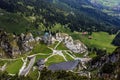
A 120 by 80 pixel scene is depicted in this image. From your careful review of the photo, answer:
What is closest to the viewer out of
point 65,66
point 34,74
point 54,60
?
point 34,74

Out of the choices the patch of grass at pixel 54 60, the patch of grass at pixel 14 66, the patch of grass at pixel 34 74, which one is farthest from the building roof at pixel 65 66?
the patch of grass at pixel 14 66

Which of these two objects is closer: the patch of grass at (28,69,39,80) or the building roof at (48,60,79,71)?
the patch of grass at (28,69,39,80)

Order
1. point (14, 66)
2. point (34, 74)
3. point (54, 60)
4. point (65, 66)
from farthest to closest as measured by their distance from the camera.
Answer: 1. point (14, 66)
2. point (54, 60)
3. point (65, 66)
4. point (34, 74)

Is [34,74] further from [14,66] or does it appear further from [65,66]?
[14,66]

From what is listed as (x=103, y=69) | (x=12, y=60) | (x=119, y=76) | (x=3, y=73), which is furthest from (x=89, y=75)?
(x=12, y=60)

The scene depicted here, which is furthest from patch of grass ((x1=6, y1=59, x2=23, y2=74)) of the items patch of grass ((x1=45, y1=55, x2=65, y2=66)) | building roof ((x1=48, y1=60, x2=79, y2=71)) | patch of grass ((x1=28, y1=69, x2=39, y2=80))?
building roof ((x1=48, y1=60, x2=79, y2=71))

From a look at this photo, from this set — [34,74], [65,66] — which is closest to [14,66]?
[34,74]

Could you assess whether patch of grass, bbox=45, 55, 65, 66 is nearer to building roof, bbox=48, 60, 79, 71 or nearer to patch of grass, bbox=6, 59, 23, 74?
building roof, bbox=48, 60, 79, 71

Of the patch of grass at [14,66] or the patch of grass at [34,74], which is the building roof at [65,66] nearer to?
the patch of grass at [34,74]

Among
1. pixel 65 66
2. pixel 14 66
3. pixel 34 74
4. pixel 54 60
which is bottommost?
pixel 14 66
